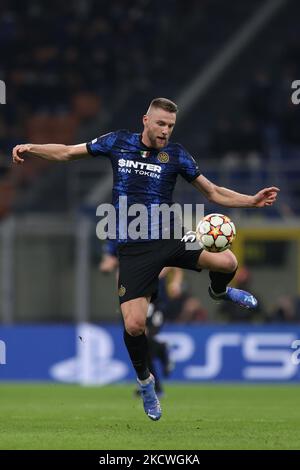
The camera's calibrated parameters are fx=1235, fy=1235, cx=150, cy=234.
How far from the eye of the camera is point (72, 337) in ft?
64.1

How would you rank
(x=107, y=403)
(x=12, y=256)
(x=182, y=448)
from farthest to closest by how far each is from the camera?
(x=12, y=256)
(x=107, y=403)
(x=182, y=448)

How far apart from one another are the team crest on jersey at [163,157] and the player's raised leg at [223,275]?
841 millimetres

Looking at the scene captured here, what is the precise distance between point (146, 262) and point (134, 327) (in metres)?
0.55

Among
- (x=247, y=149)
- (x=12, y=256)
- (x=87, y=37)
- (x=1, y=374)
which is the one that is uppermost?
(x=87, y=37)

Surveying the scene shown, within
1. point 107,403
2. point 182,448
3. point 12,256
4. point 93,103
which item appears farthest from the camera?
point 93,103

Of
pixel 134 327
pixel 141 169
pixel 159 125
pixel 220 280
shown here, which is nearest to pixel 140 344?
pixel 134 327

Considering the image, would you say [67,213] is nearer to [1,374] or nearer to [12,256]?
[12,256]

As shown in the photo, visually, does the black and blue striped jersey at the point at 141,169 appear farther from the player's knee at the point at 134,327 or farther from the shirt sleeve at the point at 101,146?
the player's knee at the point at 134,327

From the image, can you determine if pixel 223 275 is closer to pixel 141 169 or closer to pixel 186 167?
pixel 186 167

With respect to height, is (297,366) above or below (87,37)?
below

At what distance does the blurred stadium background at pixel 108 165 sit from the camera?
63.9 ft

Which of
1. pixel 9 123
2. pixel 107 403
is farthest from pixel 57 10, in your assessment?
pixel 107 403

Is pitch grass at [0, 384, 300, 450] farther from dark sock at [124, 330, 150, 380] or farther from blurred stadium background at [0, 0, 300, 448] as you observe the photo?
blurred stadium background at [0, 0, 300, 448]

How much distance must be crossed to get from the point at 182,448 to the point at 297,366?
1111 centimetres
